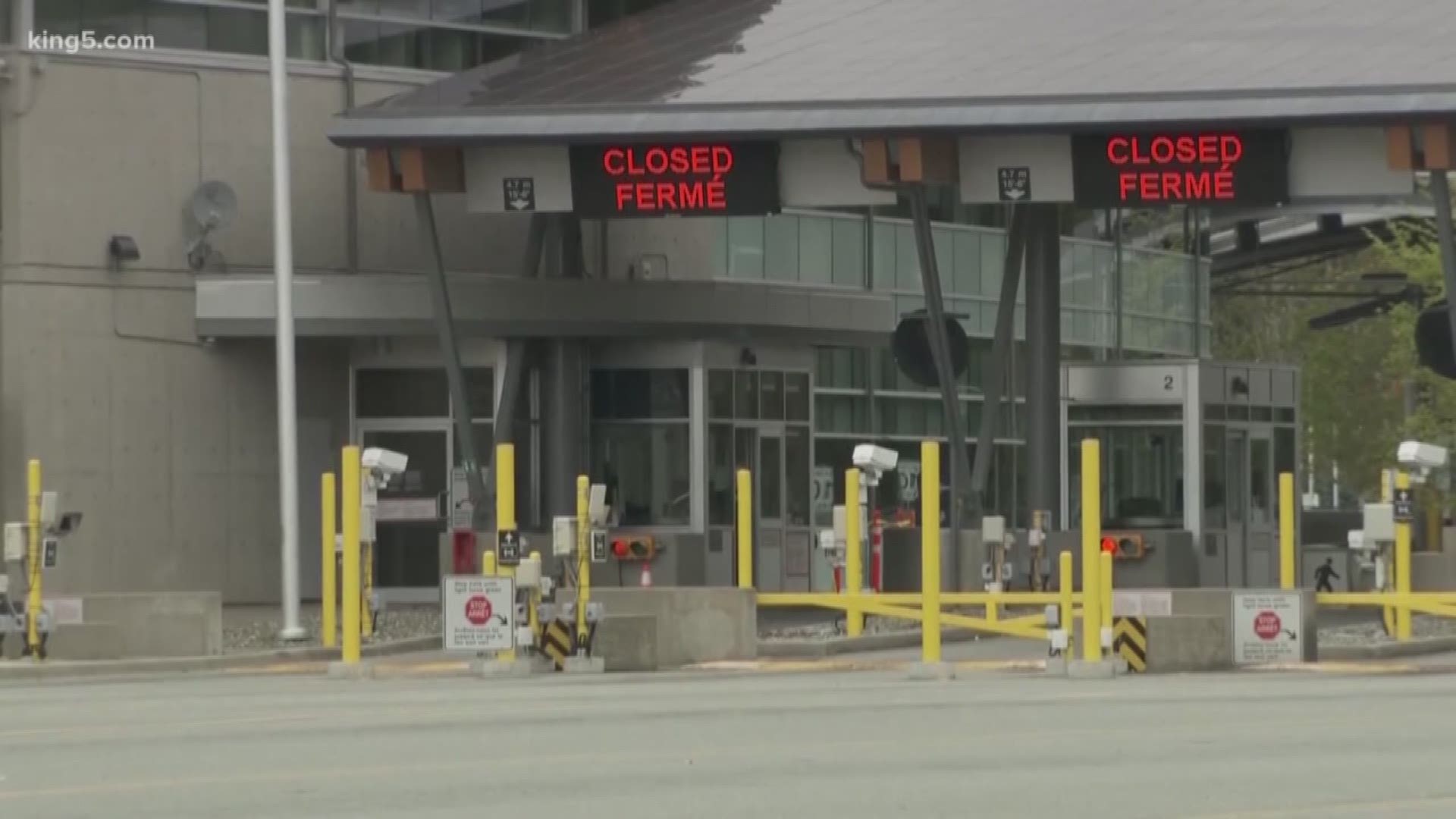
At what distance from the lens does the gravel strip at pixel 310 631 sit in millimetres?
30656

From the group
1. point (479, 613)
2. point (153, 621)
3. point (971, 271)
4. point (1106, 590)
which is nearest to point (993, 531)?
point (1106, 590)

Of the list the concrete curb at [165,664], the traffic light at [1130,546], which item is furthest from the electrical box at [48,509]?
the traffic light at [1130,546]

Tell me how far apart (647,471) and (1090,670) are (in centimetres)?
1465

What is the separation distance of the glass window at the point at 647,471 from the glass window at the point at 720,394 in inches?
18.3

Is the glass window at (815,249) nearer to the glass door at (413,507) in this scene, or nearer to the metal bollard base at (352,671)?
the glass door at (413,507)

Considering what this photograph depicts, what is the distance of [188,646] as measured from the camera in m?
28.4

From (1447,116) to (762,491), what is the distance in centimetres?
1271

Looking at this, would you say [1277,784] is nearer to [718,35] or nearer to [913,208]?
[913,208]

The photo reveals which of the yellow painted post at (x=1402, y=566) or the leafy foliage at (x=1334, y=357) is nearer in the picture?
the yellow painted post at (x=1402, y=566)

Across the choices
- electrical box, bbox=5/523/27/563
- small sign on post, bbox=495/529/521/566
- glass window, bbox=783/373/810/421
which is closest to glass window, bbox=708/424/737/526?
glass window, bbox=783/373/810/421

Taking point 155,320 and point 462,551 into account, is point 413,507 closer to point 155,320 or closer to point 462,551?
point 462,551

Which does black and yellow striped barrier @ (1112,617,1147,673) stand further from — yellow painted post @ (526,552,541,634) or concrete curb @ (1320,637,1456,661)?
yellow painted post @ (526,552,541,634)

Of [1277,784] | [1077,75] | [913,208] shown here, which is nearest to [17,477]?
[913,208]

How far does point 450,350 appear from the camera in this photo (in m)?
35.2
